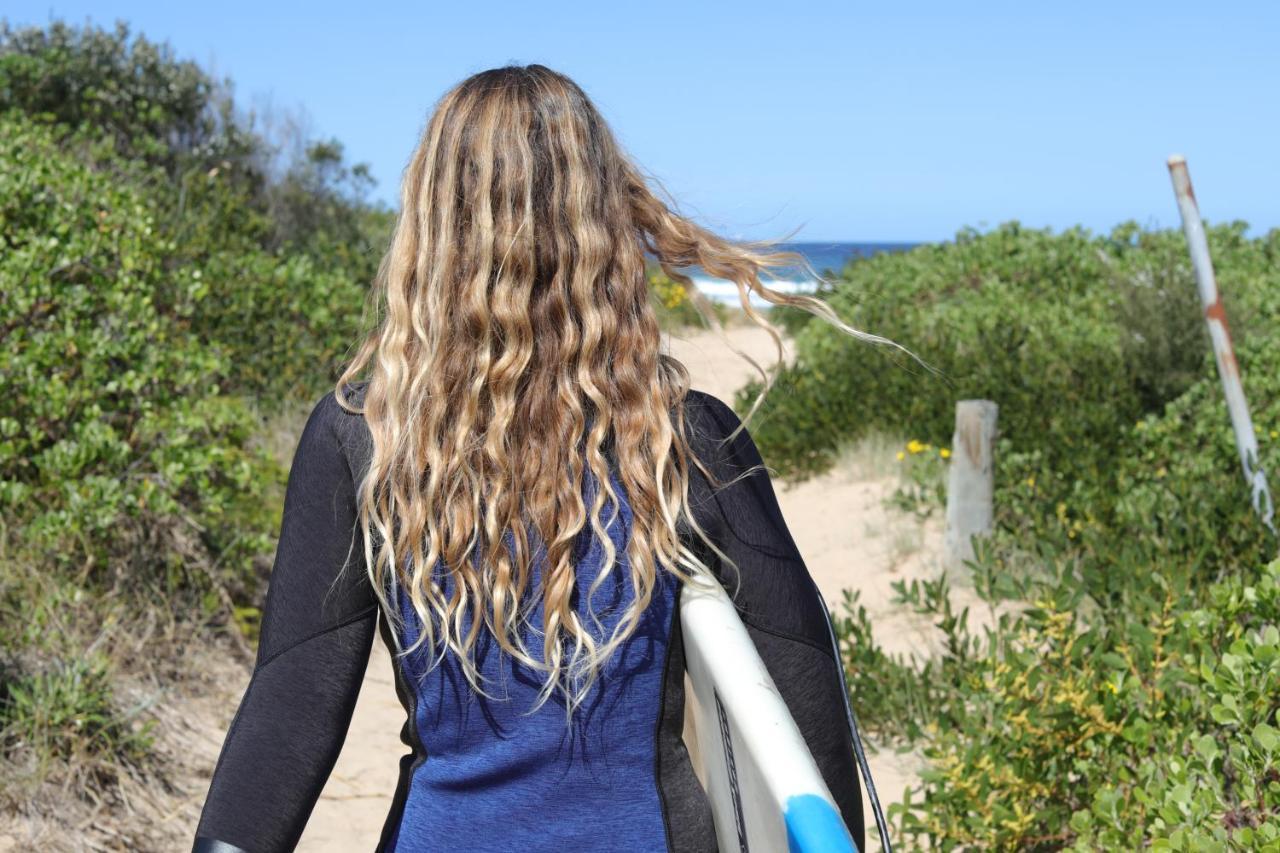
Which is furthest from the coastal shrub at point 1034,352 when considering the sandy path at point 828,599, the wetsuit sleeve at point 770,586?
the wetsuit sleeve at point 770,586

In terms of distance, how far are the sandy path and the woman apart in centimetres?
87

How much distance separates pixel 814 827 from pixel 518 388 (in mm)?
715

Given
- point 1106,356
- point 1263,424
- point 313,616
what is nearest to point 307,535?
point 313,616

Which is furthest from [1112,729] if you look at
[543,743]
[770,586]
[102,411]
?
[102,411]

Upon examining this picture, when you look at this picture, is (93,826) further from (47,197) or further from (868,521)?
(868,521)

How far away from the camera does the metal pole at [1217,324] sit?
434 cm

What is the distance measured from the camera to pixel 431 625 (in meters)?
1.43

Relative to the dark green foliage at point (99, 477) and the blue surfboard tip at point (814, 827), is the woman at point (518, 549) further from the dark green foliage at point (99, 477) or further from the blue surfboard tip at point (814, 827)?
the dark green foliage at point (99, 477)

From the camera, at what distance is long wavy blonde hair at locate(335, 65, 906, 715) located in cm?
142

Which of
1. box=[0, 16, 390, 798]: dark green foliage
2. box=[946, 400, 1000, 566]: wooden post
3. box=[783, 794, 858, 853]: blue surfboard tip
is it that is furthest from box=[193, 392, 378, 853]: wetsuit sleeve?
box=[946, 400, 1000, 566]: wooden post

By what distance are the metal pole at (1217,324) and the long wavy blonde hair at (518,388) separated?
3378mm

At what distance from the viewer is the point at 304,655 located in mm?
1462

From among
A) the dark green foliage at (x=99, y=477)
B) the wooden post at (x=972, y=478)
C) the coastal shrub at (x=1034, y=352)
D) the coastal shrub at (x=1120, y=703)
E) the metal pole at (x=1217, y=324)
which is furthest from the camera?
the coastal shrub at (x=1034, y=352)

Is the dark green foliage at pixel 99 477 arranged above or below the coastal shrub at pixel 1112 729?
above
